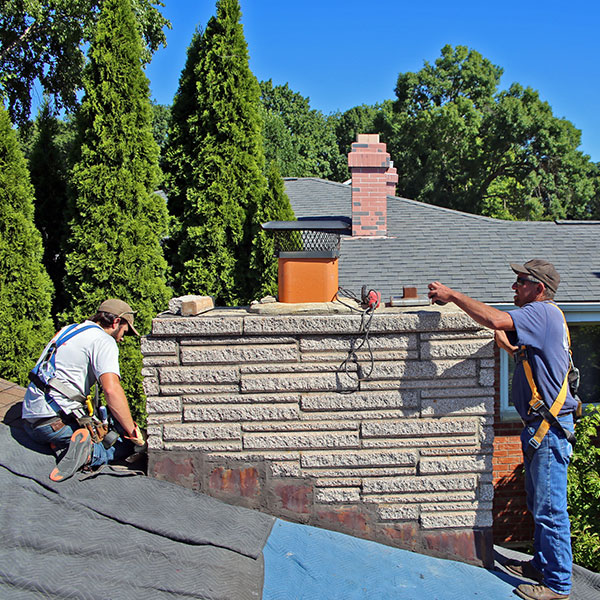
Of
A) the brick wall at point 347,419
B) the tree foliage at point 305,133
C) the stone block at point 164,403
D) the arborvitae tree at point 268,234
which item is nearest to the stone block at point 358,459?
the brick wall at point 347,419

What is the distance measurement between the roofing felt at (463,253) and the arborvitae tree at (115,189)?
268 centimetres

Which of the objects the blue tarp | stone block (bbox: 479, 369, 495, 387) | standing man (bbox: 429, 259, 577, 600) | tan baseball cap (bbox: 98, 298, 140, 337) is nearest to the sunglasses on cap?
standing man (bbox: 429, 259, 577, 600)

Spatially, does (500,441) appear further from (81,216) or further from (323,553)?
(81,216)

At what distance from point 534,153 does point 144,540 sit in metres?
28.3

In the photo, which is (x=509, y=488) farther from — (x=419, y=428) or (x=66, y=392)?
(x=66, y=392)

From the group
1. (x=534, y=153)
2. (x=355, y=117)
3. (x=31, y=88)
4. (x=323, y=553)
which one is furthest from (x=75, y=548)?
(x=355, y=117)

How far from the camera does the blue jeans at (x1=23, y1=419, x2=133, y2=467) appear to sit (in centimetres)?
317

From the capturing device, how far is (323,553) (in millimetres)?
2854

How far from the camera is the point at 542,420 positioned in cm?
300

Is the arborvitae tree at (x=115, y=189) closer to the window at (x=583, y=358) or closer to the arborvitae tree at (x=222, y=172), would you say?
the arborvitae tree at (x=222, y=172)

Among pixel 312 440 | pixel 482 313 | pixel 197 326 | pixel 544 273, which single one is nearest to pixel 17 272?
pixel 197 326

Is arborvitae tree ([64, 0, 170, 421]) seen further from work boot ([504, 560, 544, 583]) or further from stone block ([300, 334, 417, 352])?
work boot ([504, 560, 544, 583])

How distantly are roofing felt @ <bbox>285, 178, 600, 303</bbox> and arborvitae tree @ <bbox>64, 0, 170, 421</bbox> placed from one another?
268 cm

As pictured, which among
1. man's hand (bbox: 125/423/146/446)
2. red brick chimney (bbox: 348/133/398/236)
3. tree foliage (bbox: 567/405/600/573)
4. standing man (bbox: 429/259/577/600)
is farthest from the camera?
red brick chimney (bbox: 348/133/398/236)
